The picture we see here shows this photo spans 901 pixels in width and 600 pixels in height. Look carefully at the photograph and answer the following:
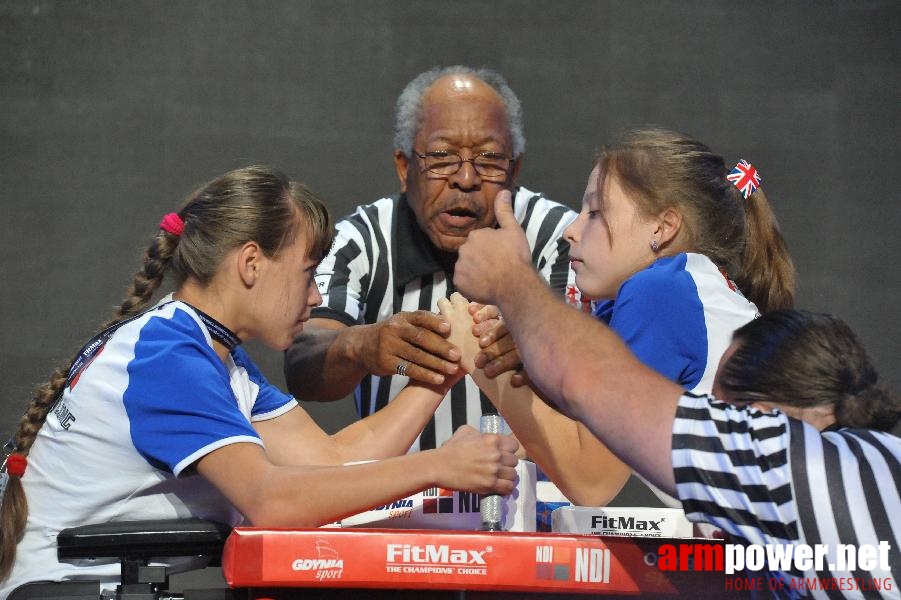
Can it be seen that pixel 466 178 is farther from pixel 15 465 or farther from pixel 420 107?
pixel 15 465

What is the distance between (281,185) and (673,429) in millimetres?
994

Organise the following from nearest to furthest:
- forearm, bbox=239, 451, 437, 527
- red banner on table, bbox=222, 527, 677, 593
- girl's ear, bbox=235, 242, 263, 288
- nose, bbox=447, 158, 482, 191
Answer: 1. red banner on table, bbox=222, 527, 677, 593
2. forearm, bbox=239, 451, 437, 527
3. girl's ear, bbox=235, 242, 263, 288
4. nose, bbox=447, 158, 482, 191

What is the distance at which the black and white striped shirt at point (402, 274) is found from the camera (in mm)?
2758

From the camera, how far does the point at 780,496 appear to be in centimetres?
111

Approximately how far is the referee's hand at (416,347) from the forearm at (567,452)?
266 millimetres

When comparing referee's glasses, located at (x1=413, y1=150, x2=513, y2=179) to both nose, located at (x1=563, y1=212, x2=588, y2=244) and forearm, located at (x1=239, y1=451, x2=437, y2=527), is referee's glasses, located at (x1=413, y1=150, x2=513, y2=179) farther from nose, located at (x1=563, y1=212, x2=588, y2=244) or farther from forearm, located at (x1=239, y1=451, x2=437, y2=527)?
forearm, located at (x1=239, y1=451, x2=437, y2=527)

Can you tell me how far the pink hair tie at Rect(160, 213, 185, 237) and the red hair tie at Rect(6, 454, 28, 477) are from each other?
457 mm

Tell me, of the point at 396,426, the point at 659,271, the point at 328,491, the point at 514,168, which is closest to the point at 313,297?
the point at 396,426

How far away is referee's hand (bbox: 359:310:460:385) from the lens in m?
2.06

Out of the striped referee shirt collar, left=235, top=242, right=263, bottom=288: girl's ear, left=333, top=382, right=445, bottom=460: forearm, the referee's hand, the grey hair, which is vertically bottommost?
left=333, top=382, right=445, bottom=460: forearm

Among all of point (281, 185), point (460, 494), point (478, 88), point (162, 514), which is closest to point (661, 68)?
point (478, 88)

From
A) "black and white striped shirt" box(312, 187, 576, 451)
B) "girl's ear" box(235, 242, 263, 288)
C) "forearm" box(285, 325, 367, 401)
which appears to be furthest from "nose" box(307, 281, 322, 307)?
"black and white striped shirt" box(312, 187, 576, 451)

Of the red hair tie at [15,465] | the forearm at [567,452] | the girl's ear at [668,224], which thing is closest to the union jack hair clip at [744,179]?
the girl's ear at [668,224]

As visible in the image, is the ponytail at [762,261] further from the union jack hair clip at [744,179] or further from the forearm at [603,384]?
the forearm at [603,384]
